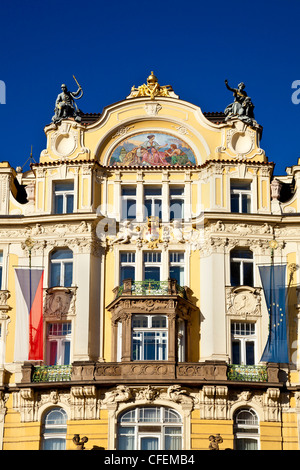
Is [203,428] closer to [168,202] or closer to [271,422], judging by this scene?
[271,422]

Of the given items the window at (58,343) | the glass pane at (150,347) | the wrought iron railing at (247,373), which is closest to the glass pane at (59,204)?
the window at (58,343)

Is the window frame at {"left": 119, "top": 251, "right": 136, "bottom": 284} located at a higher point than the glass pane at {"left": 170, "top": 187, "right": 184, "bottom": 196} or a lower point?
lower

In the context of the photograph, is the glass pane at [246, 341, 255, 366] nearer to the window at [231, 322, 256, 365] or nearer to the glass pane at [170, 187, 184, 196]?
the window at [231, 322, 256, 365]

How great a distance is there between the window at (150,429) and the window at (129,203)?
9.79 metres

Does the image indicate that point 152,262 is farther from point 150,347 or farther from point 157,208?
point 150,347

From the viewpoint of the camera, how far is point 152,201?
5594 centimetres

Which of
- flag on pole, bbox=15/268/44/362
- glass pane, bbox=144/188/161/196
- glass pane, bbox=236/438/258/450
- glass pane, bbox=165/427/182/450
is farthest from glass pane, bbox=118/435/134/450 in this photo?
glass pane, bbox=144/188/161/196

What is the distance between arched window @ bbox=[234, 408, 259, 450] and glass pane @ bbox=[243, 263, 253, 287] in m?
6.18

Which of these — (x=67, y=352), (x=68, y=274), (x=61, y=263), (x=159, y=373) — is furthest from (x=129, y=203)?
(x=159, y=373)

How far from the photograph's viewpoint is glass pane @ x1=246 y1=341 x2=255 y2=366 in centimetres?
5318

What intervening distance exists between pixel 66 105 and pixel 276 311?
14690 millimetres

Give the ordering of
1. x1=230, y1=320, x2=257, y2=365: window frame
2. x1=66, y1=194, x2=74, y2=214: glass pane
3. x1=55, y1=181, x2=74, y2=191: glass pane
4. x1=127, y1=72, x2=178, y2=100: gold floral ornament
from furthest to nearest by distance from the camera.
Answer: x1=127, y1=72, x2=178, y2=100: gold floral ornament, x1=55, y1=181, x2=74, y2=191: glass pane, x1=66, y1=194, x2=74, y2=214: glass pane, x1=230, y1=320, x2=257, y2=365: window frame

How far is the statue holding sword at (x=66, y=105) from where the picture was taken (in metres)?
57.0
